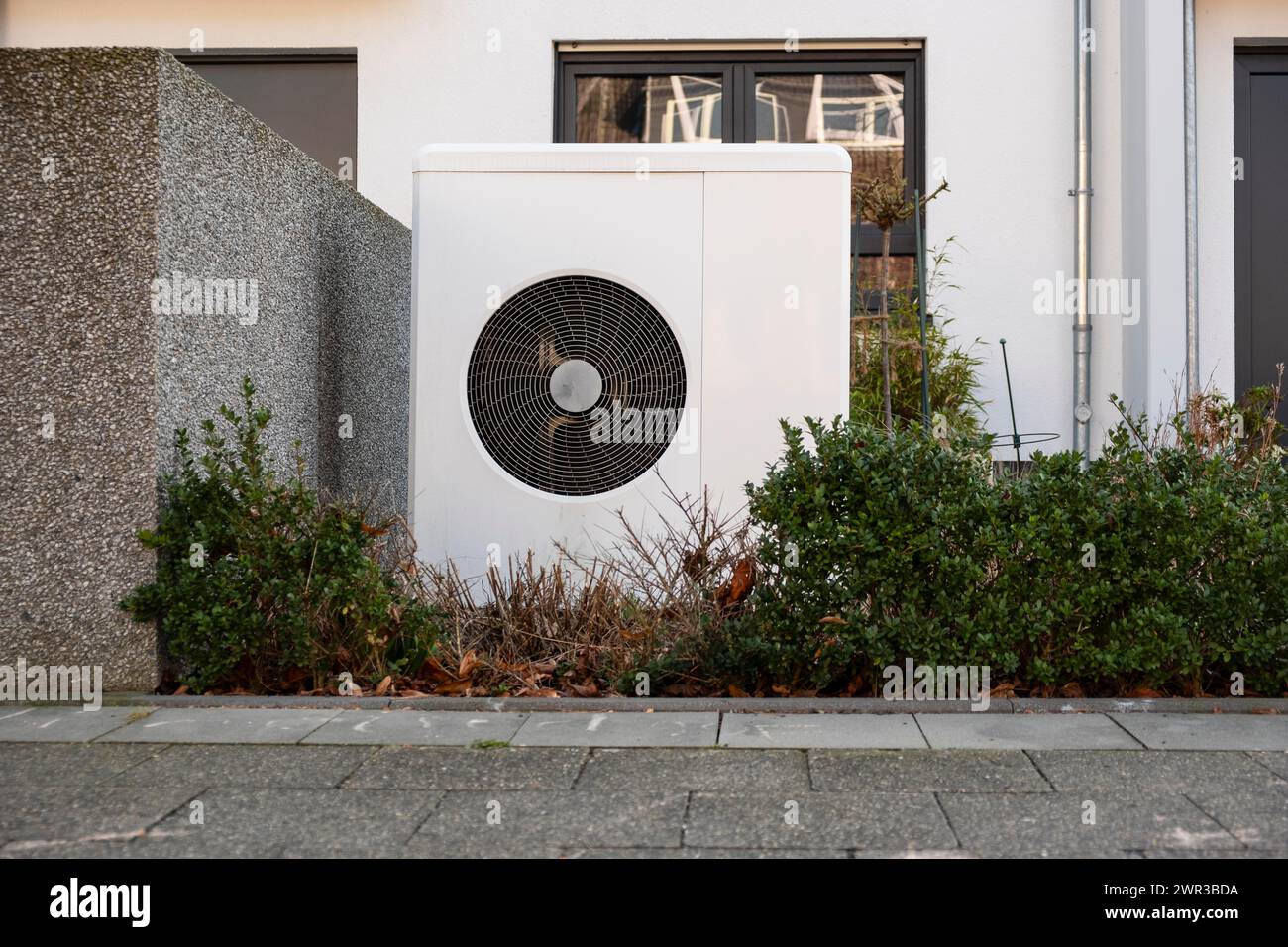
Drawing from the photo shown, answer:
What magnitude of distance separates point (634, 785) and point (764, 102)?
18.9ft

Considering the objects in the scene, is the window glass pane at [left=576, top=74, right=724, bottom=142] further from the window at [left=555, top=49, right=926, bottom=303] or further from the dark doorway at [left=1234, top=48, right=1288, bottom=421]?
the dark doorway at [left=1234, top=48, right=1288, bottom=421]

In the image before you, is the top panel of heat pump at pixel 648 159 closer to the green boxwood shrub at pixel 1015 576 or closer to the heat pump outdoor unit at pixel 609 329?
the heat pump outdoor unit at pixel 609 329

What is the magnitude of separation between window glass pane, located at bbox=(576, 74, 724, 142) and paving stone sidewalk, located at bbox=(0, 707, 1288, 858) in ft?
16.6

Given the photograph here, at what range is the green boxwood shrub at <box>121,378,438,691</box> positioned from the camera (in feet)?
11.9

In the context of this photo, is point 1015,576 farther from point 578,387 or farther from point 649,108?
point 649,108

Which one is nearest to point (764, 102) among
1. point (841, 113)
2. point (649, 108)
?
point (841, 113)

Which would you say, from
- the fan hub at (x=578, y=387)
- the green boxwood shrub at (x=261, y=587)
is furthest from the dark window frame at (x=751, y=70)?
the green boxwood shrub at (x=261, y=587)

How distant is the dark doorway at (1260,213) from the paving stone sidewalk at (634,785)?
4.69 meters

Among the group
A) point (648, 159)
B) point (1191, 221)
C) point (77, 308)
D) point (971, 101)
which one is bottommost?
point (77, 308)

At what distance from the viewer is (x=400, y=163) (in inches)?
297

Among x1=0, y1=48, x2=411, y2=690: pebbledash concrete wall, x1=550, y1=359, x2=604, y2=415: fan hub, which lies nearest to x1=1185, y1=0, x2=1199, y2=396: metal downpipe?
x1=550, y1=359, x2=604, y2=415: fan hub

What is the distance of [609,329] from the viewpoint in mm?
4395

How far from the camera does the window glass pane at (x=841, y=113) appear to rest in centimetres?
757

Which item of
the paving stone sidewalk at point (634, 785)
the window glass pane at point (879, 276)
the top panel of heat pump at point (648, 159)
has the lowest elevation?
the paving stone sidewalk at point (634, 785)
